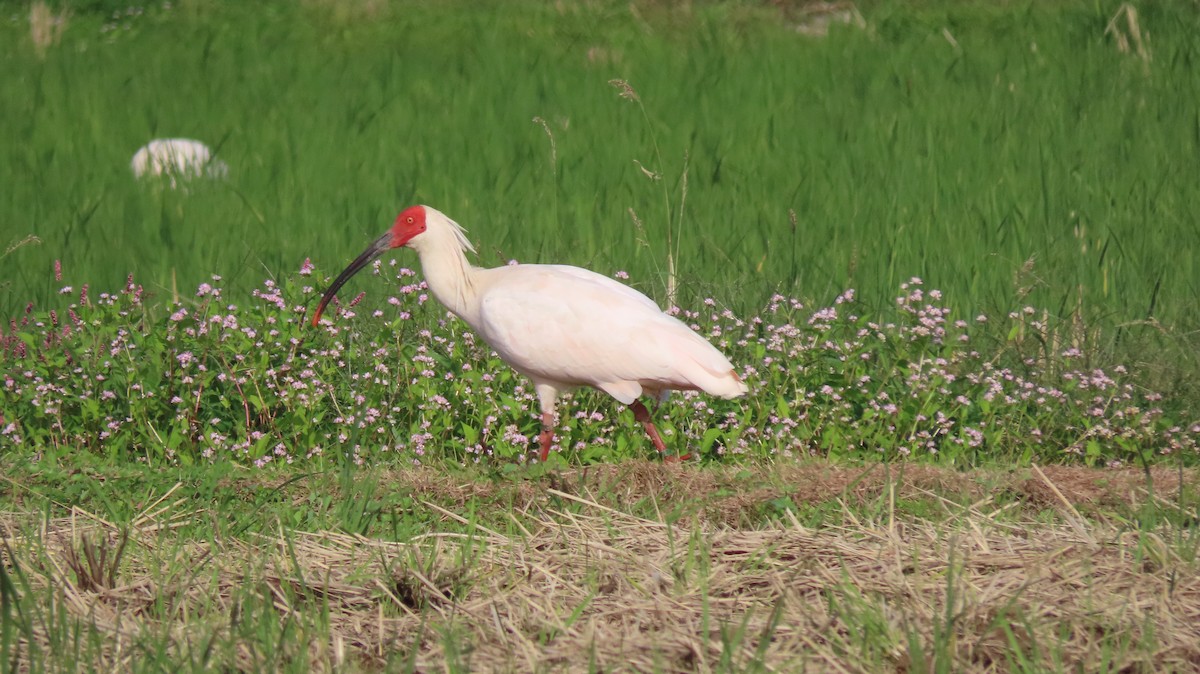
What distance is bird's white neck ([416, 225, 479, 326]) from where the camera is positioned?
18.6 feet

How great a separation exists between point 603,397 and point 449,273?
2.96 feet

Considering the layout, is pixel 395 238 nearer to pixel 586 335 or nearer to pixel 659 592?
pixel 586 335

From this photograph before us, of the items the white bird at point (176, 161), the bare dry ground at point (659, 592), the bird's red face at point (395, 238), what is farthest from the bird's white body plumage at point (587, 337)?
the white bird at point (176, 161)

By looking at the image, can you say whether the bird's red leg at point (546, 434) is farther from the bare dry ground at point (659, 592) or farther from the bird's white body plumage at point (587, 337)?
the bare dry ground at point (659, 592)

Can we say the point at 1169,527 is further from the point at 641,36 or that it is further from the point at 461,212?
the point at 641,36

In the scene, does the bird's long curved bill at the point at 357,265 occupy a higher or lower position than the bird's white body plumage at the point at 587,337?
higher

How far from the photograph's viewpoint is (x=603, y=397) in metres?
6.14

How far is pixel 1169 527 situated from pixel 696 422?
6.98 ft

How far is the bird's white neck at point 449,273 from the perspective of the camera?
5660 mm

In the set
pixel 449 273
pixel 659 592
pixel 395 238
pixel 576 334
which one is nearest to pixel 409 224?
pixel 395 238

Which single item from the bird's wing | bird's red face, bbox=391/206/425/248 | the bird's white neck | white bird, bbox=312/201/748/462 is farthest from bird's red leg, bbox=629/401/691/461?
bird's red face, bbox=391/206/425/248

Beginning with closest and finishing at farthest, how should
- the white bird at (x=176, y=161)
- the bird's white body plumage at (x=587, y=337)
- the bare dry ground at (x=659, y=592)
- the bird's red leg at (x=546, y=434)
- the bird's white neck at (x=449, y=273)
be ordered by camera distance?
the bare dry ground at (x=659, y=592) → the bird's white body plumage at (x=587, y=337) → the bird's red leg at (x=546, y=434) → the bird's white neck at (x=449, y=273) → the white bird at (x=176, y=161)

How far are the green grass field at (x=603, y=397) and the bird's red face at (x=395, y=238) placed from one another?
13 cm

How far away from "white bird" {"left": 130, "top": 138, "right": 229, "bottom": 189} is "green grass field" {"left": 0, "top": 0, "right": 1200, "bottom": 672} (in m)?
0.13
